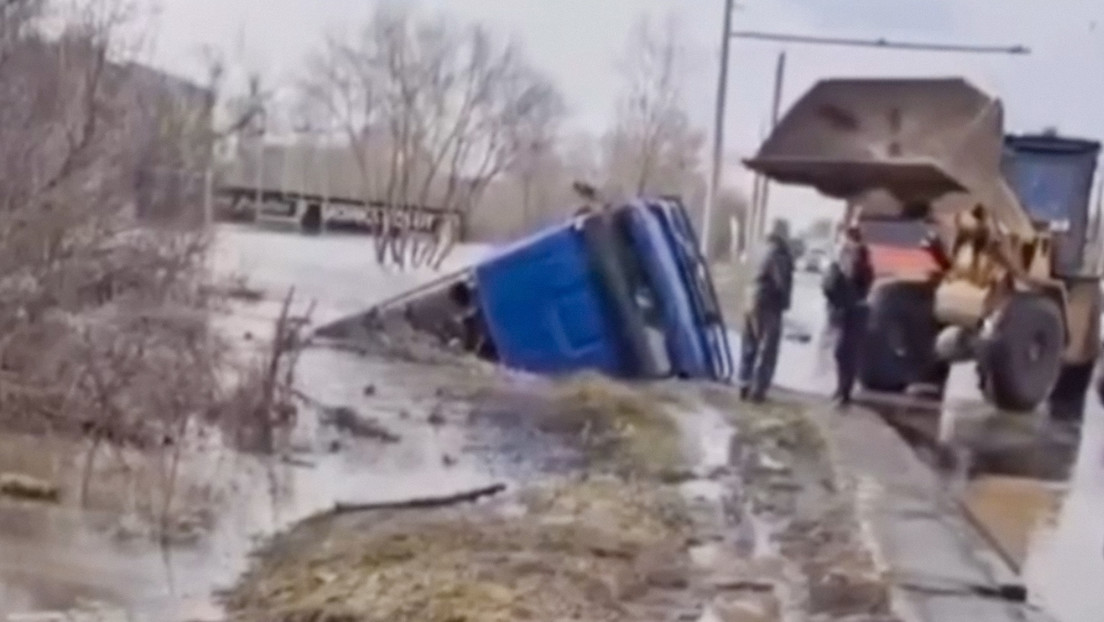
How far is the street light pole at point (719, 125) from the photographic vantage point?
71.4 feet

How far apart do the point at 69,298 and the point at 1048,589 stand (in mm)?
5370

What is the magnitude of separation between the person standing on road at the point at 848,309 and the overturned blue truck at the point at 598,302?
885mm

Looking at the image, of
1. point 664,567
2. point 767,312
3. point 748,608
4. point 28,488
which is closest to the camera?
point 748,608

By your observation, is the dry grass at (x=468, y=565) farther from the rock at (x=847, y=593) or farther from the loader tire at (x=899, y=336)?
the loader tire at (x=899, y=336)

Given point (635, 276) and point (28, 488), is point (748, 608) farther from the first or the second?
point (635, 276)

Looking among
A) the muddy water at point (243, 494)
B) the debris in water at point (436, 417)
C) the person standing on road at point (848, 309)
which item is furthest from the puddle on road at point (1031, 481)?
the debris in water at point (436, 417)

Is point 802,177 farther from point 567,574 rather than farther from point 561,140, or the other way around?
point 561,140

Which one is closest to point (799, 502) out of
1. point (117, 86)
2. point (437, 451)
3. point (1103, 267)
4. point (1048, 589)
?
point (1048, 589)

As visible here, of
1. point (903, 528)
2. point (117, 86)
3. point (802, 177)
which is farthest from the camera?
point (802, 177)

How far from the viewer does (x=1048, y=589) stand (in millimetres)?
7379

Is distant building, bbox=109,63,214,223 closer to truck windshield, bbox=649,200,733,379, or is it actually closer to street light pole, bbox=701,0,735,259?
truck windshield, bbox=649,200,733,379

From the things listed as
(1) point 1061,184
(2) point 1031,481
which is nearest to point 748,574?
(2) point 1031,481

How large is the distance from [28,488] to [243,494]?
0.98m

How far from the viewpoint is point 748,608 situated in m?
6.37
